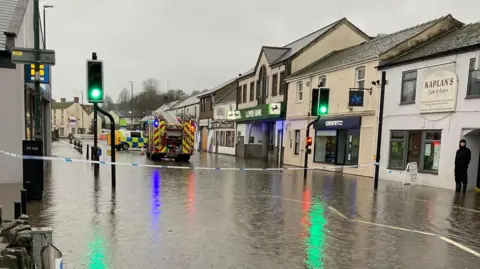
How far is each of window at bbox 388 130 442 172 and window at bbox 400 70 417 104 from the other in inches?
57.2

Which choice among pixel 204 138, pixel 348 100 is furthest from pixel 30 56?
pixel 204 138

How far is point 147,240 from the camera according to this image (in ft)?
20.9

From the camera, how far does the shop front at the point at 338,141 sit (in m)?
20.3

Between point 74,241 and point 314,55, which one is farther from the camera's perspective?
point 314,55

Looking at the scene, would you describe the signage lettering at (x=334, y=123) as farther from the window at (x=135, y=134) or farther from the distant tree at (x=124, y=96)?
the distant tree at (x=124, y=96)

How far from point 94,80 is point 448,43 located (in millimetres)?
14352

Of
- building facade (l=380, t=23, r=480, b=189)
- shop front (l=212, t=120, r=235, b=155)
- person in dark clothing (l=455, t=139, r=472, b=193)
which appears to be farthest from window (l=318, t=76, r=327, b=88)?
shop front (l=212, t=120, r=235, b=155)

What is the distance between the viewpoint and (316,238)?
690 centimetres

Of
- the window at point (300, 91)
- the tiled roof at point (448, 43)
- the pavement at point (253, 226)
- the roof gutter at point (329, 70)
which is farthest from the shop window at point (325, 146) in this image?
the pavement at point (253, 226)

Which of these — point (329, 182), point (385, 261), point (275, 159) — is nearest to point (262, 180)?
point (329, 182)

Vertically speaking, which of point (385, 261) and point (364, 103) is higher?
point (364, 103)

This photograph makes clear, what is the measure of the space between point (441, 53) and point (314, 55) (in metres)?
11.5

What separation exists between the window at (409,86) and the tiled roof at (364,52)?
1.99 meters

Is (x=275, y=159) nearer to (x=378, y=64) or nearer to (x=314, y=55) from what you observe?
(x=314, y=55)
